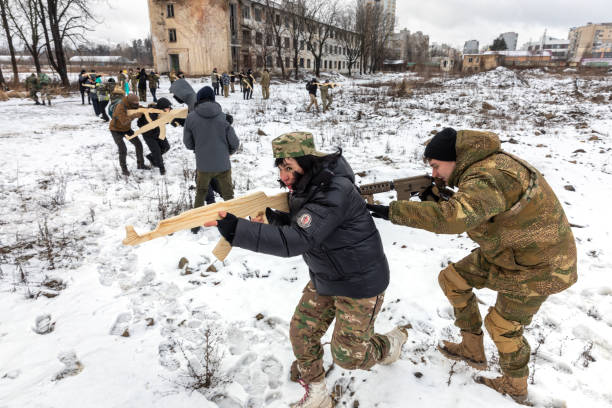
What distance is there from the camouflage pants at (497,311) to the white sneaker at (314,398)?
124 centimetres

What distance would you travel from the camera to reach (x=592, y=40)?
386 ft

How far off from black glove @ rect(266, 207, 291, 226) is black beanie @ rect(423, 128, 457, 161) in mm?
1021

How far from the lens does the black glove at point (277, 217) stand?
2.18 meters

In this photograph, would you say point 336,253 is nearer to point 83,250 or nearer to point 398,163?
point 83,250

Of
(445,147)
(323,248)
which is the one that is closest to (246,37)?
(445,147)

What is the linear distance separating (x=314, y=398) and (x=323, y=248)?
1169mm

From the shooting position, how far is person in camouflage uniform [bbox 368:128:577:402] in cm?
180

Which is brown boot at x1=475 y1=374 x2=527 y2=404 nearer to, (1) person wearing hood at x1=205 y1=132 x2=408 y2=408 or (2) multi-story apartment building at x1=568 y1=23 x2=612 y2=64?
(1) person wearing hood at x1=205 y1=132 x2=408 y2=408

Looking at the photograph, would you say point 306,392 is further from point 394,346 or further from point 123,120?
point 123,120

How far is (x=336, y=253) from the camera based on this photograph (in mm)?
2043

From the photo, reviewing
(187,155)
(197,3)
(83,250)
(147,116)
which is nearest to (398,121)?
(187,155)

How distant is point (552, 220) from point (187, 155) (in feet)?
28.5

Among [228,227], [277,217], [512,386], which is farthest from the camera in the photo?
[512,386]

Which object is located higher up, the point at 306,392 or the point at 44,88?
the point at 44,88
